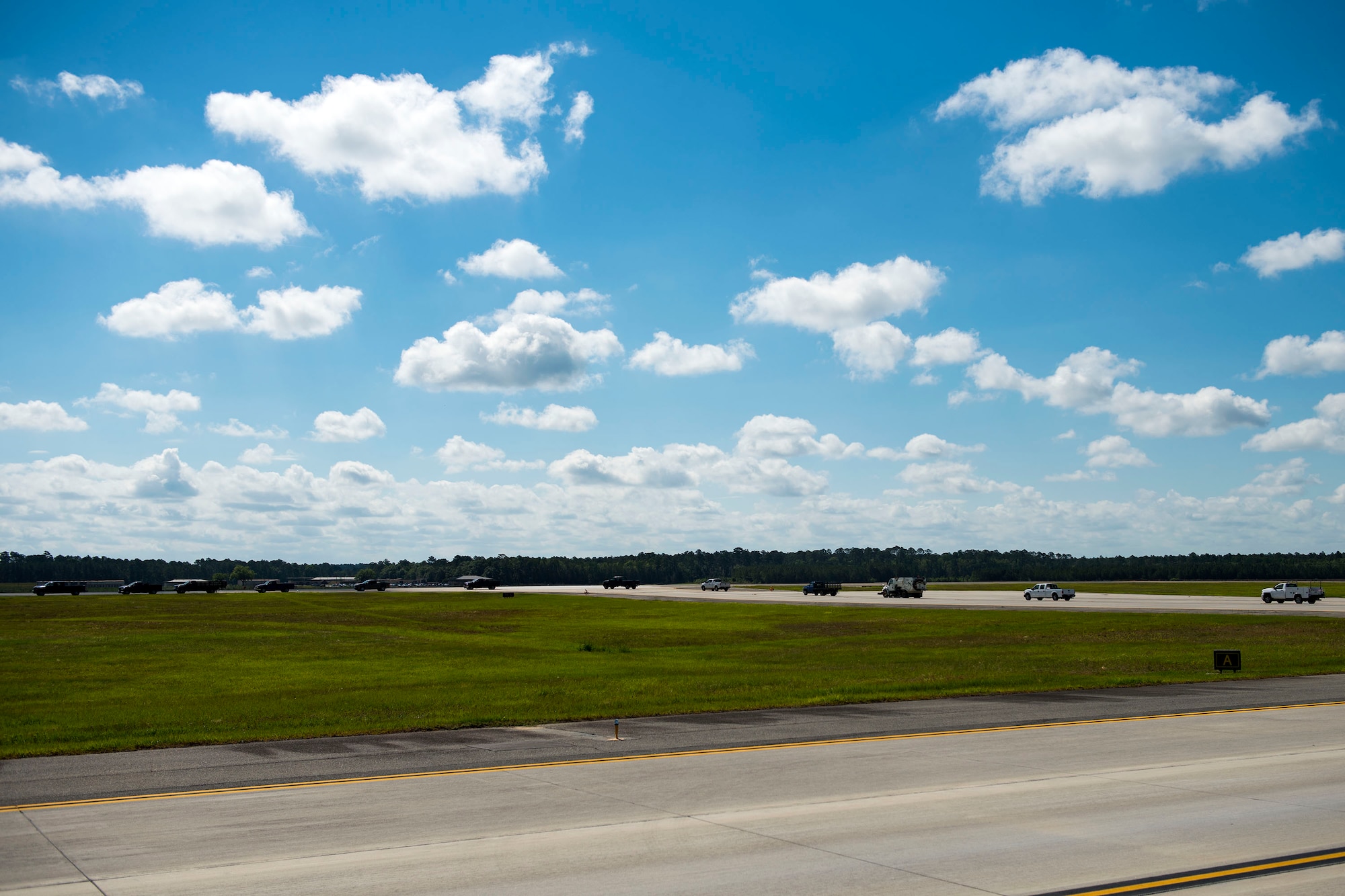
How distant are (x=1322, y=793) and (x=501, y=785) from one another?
11096 millimetres

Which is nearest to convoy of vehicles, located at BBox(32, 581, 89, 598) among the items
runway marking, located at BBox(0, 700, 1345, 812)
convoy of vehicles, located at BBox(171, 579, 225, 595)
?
convoy of vehicles, located at BBox(171, 579, 225, 595)

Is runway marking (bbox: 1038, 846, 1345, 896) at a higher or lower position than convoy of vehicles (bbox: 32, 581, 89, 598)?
higher

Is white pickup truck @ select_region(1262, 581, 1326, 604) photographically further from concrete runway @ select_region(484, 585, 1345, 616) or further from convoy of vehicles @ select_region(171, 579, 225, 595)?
convoy of vehicles @ select_region(171, 579, 225, 595)

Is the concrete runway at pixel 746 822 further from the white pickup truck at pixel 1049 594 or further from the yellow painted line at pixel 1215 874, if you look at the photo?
the white pickup truck at pixel 1049 594

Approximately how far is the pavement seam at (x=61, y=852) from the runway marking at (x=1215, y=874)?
350 inches

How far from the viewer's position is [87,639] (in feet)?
161

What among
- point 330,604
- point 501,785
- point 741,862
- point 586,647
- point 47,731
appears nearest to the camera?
point 741,862

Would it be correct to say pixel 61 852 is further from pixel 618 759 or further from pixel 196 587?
pixel 196 587

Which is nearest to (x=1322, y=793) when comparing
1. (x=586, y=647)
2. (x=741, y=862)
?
(x=741, y=862)

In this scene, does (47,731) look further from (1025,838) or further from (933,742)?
(1025,838)

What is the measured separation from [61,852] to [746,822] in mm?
7608

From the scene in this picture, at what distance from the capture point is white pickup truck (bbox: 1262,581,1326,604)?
3130 inches

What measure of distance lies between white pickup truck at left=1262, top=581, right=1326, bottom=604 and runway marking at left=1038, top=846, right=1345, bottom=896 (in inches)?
3154

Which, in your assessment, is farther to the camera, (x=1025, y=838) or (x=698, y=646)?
(x=698, y=646)
